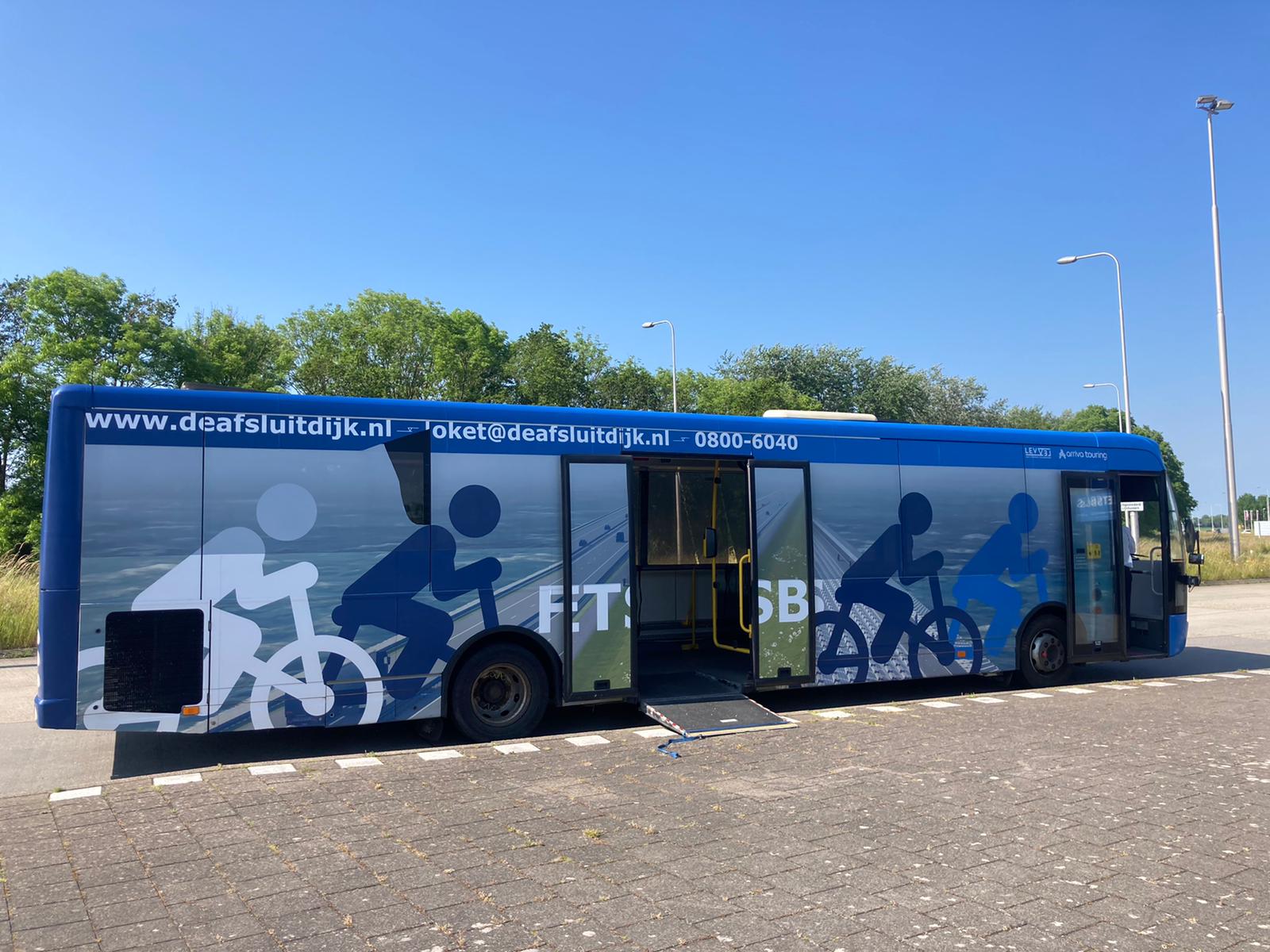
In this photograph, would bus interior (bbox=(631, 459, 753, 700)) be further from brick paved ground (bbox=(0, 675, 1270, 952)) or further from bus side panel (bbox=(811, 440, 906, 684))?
brick paved ground (bbox=(0, 675, 1270, 952))

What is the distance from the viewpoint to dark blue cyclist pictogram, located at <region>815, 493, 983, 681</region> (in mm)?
9523

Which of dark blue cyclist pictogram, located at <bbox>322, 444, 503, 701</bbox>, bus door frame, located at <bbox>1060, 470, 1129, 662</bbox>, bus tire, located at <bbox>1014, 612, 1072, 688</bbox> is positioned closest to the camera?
dark blue cyclist pictogram, located at <bbox>322, 444, 503, 701</bbox>

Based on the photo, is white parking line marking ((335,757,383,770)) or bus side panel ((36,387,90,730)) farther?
white parking line marking ((335,757,383,770))

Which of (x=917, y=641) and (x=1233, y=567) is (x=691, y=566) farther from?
(x=1233, y=567)

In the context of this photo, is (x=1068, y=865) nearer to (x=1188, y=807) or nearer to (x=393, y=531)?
(x=1188, y=807)

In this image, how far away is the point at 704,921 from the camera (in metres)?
4.17

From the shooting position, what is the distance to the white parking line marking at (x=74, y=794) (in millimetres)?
6047

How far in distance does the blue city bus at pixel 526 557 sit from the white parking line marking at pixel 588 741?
0.45 meters

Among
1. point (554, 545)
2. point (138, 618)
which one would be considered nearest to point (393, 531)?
point (554, 545)

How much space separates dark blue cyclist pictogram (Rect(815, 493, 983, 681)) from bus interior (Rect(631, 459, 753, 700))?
1130mm

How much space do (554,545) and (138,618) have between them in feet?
10.5

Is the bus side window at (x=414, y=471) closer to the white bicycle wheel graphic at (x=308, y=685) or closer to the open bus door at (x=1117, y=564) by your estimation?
the white bicycle wheel graphic at (x=308, y=685)

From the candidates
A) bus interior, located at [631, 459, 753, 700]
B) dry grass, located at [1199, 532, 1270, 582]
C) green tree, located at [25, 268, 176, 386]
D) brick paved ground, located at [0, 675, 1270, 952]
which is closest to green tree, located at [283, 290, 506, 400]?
green tree, located at [25, 268, 176, 386]

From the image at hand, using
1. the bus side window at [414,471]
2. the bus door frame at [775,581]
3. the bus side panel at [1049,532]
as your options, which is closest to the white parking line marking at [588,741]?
the bus door frame at [775,581]
